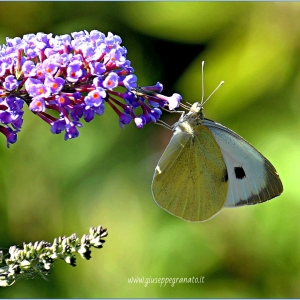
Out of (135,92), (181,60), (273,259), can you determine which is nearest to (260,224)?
(273,259)

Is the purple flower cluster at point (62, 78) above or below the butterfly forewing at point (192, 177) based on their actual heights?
above

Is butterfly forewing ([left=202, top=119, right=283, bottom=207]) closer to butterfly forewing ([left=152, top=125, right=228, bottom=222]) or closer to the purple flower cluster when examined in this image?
butterfly forewing ([left=152, top=125, right=228, bottom=222])

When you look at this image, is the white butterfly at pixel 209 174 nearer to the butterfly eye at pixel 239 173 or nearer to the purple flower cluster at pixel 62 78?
the butterfly eye at pixel 239 173

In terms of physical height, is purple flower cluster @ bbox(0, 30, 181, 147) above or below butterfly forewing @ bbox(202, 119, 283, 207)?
above

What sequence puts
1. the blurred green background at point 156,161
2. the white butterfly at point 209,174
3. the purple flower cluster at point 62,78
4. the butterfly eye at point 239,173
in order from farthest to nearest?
1. the blurred green background at point 156,161
2. the butterfly eye at point 239,173
3. the white butterfly at point 209,174
4. the purple flower cluster at point 62,78

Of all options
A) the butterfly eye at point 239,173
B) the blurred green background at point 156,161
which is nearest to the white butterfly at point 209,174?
the butterfly eye at point 239,173

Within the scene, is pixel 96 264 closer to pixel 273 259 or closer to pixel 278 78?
pixel 273 259

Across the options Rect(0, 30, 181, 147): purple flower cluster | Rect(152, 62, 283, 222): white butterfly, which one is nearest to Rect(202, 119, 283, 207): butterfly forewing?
Rect(152, 62, 283, 222): white butterfly

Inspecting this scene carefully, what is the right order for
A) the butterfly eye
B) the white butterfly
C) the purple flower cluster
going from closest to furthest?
1. the purple flower cluster
2. the white butterfly
3. the butterfly eye
